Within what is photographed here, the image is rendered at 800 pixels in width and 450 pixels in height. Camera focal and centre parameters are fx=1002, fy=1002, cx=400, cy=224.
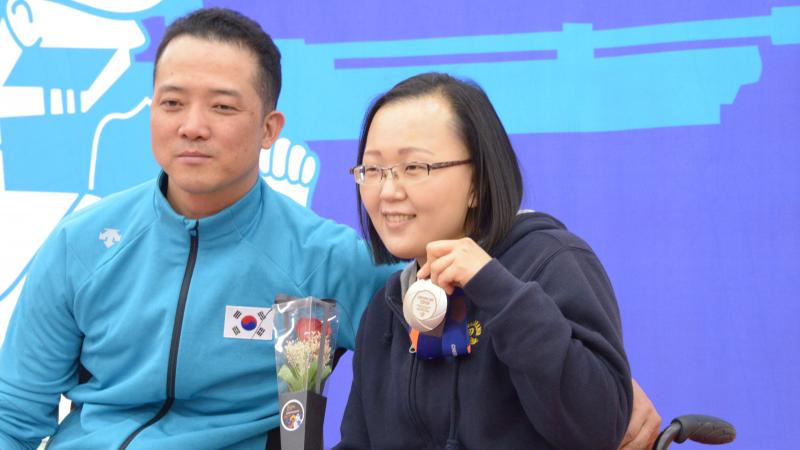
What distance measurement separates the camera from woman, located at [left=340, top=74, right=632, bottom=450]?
1.44 meters

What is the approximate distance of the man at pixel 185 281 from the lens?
6.24ft

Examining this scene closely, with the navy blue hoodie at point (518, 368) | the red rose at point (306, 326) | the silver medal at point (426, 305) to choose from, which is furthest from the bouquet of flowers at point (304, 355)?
the silver medal at point (426, 305)

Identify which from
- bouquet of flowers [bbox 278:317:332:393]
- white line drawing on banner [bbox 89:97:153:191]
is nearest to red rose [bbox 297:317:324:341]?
bouquet of flowers [bbox 278:317:332:393]

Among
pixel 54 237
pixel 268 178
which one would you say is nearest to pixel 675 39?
pixel 268 178

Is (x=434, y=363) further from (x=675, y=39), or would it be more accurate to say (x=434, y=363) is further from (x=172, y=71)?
(x=675, y=39)

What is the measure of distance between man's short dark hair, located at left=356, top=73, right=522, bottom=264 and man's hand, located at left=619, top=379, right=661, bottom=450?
371 mm

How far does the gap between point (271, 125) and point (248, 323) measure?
402 mm

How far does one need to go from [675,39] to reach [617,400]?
1163 millimetres

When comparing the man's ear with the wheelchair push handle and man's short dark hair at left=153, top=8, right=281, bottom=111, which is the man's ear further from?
the wheelchair push handle

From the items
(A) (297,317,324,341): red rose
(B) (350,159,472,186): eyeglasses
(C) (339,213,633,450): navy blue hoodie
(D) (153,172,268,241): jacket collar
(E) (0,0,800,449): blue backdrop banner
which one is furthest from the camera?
(E) (0,0,800,449): blue backdrop banner

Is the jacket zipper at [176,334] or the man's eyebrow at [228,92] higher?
the man's eyebrow at [228,92]

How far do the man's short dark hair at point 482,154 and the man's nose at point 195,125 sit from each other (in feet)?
1.29

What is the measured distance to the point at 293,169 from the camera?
264 cm

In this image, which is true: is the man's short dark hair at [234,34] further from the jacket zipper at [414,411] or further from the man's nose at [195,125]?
the jacket zipper at [414,411]
